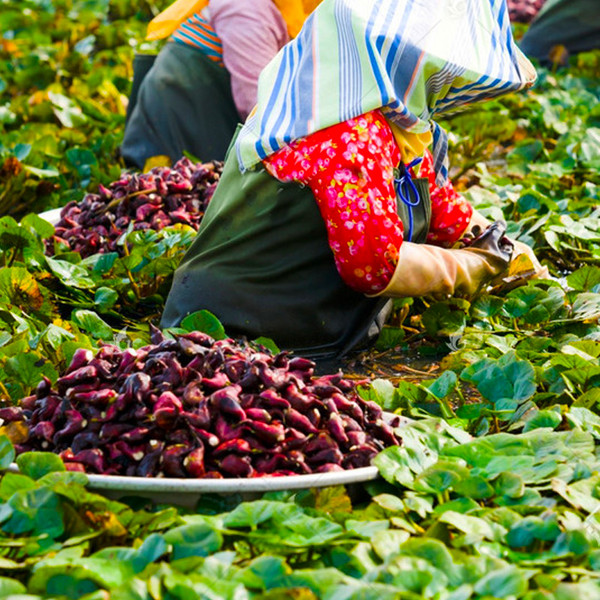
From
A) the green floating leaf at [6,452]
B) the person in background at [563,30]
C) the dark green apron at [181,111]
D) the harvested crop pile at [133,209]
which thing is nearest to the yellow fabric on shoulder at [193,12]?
the dark green apron at [181,111]

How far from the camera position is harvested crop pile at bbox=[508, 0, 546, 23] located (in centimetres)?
726

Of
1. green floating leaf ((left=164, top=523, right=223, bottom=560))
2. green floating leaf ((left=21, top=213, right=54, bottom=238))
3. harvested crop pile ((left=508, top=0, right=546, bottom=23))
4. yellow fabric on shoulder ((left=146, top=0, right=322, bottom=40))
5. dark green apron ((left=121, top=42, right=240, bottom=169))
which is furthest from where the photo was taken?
harvested crop pile ((left=508, top=0, right=546, bottom=23))

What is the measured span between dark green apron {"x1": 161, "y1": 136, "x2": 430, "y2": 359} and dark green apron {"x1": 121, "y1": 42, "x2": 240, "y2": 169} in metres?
1.17

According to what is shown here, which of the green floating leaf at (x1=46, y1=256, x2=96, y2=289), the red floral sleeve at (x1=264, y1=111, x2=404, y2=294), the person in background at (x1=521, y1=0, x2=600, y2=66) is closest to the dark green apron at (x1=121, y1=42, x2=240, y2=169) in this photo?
the green floating leaf at (x1=46, y1=256, x2=96, y2=289)

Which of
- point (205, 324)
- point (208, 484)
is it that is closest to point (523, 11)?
point (205, 324)

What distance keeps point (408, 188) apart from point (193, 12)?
4.57 ft

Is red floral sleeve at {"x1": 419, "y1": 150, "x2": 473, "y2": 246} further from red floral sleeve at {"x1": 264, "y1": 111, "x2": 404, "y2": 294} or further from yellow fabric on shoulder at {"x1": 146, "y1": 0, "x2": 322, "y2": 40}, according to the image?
yellow fabric on shoulder at {"x1": 146, "y1": 0, "x2": 322, "y2": 40}

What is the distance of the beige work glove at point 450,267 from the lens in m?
2.44

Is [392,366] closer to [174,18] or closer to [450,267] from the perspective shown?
[450,267]

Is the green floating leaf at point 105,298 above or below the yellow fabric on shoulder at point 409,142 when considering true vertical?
below

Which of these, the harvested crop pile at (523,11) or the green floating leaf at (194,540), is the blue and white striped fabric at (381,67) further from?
the harvested crop pile at (523,11)

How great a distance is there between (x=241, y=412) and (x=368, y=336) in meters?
0.89

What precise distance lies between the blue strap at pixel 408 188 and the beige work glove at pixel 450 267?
71 mm

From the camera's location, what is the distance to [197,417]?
180 centimetres
